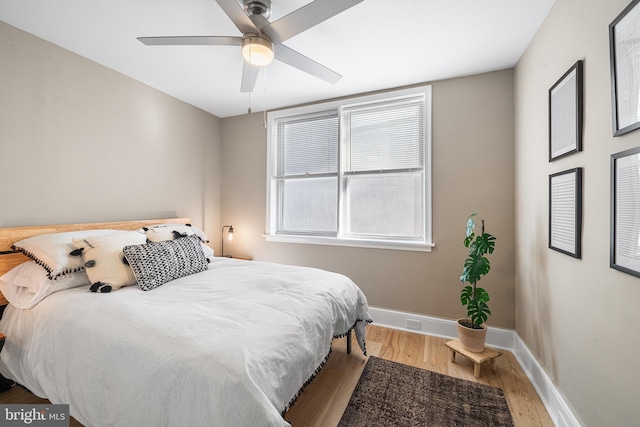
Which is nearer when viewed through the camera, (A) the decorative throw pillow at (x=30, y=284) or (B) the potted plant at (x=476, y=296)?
(A) the decorative throw pillow at (x=30, y=284)

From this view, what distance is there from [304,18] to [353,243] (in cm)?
221

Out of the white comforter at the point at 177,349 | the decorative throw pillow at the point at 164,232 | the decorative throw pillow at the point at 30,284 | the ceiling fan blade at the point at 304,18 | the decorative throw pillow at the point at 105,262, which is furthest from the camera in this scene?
the decorative throw pillow at the point at 164,232

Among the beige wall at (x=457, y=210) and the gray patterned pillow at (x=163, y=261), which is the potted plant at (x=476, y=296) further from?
the gray patterned pillow at (x=163, y=261)

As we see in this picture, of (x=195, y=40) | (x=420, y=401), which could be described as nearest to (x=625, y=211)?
(x=420, y=401)

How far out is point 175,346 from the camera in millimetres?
1158

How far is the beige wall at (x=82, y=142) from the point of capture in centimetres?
200

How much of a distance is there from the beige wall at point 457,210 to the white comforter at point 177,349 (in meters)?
1.08

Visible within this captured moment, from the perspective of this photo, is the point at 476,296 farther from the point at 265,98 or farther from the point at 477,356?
the point at 265,98

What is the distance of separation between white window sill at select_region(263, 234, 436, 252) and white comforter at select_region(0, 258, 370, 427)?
1087 mm

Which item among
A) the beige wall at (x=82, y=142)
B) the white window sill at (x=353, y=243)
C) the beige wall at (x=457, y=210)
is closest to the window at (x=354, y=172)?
the white window sill at (x=353, y=243)

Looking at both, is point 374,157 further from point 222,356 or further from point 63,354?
point 63,354

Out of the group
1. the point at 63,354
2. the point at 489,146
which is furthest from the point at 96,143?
the point at 489,146

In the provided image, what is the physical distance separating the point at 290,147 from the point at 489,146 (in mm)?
2305

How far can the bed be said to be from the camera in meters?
1.02
